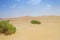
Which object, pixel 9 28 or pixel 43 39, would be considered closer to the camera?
pixel 43 39

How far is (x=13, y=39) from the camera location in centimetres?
792

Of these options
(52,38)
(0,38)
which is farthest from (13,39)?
(52,38)

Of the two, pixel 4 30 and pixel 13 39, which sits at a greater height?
pixel 4 30

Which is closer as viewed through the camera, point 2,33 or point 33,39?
point 33,39

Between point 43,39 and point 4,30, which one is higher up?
point 4,30

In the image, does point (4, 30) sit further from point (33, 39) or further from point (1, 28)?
point (33, 39)

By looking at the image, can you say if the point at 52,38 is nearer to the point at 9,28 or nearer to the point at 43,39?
the point at 43,39

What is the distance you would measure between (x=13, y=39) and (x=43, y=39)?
5.82 ft

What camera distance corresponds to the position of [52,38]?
27.5 feet

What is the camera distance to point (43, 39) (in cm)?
815

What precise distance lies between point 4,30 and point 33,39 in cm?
233

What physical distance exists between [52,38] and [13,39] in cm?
238

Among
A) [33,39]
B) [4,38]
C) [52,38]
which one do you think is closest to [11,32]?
[4,38]

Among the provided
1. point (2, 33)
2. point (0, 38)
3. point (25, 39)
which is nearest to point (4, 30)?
point (2, 33)
